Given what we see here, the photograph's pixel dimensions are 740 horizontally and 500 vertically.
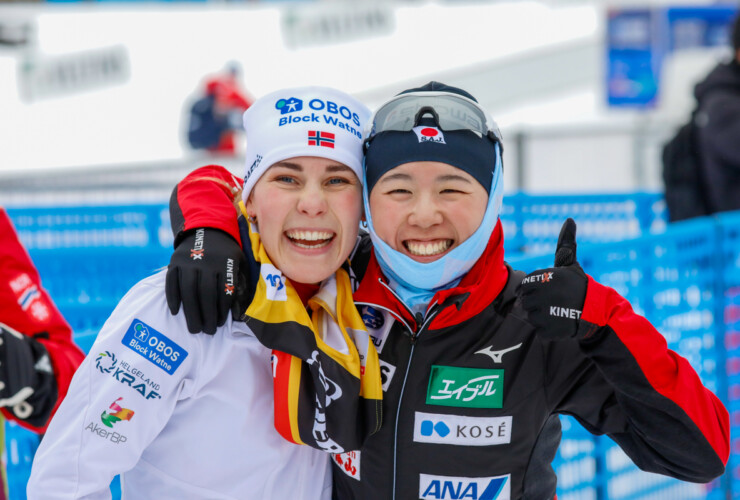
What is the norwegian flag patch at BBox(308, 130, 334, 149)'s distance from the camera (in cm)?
208

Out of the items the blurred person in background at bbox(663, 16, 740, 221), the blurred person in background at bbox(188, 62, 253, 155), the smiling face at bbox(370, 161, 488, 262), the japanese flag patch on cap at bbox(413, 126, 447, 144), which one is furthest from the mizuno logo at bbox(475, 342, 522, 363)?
the blurred person in background at bbox(188, 62, 253, 155)

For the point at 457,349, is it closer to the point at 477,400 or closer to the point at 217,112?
the point at 477,400

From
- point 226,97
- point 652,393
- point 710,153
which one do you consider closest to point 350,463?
point 652,393

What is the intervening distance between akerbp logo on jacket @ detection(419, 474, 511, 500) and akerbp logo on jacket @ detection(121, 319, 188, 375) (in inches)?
24.9

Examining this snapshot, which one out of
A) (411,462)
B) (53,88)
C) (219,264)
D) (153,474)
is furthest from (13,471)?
(53,88)

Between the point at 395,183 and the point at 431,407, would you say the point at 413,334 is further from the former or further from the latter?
the point at 395,183

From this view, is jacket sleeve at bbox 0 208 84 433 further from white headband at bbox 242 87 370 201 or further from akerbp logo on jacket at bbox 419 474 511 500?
akerbp logo on jacket at bbox 419 474 511 500

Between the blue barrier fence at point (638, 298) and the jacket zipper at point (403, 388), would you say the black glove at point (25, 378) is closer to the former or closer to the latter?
the blue barrier fence at point (638, 298)

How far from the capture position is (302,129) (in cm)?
210

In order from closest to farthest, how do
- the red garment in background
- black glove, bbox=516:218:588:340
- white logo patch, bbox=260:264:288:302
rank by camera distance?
black glove, bbox=516:218:588:340, white logo patch, bbox=260:264:288:302, the red garment in background

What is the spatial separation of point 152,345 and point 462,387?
708 mm

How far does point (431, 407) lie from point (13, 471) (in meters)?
1.24

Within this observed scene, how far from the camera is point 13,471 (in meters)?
2.45

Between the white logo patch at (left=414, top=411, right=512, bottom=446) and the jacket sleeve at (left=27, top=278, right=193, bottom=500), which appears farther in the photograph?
the white logo patch at (left=414, top=411, right=512, bottom=446)
